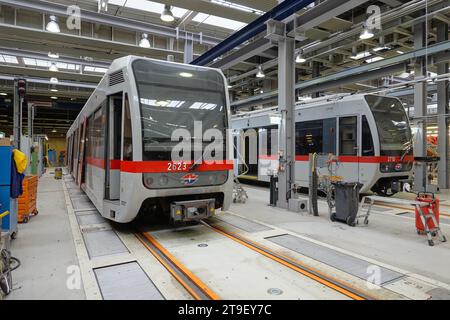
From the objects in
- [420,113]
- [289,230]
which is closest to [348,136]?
[420,113]

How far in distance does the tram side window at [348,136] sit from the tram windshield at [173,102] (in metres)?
4.52

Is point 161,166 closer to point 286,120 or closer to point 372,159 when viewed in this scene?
point 286,120

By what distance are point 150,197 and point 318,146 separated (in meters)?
6.16

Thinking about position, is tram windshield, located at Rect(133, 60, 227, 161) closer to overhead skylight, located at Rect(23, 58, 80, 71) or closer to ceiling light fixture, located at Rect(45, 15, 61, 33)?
ceiling light fixture, located at Rect(45, 15, 61, 33)

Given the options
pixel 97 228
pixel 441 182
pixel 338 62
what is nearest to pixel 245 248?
pixel 97 228

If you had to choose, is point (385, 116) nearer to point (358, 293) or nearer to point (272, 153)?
point (272, 153)

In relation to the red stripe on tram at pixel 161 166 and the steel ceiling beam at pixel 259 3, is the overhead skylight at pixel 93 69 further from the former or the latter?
the red stripe on tram at pixel 161 166

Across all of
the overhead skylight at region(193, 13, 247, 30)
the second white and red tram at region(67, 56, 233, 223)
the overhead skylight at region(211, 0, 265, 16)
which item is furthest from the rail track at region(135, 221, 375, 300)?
the overhead skylight at region(193, 13, 247, 30)

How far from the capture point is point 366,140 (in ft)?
25.3

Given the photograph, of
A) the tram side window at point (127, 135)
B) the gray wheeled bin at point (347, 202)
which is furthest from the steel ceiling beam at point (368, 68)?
the tram side window at point (127, 135)

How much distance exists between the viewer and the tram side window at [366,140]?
25.0 feet

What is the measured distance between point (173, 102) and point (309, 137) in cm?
582

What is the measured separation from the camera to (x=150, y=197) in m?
4.48
